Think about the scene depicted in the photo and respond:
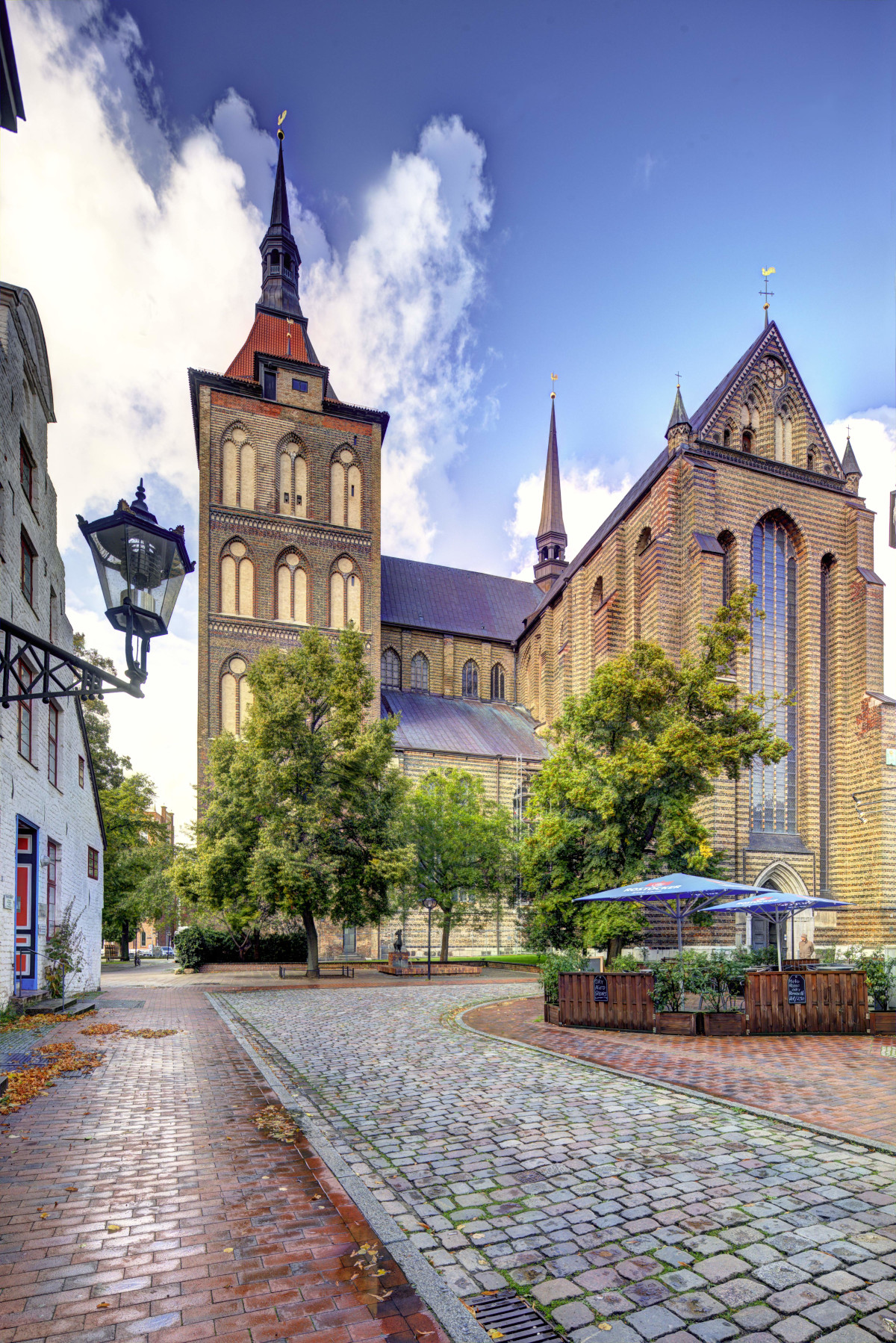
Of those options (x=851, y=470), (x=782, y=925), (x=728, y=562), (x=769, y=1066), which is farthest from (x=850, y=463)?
(x=769, y=1066)

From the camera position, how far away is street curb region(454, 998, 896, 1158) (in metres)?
5.88

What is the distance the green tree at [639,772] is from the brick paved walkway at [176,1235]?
12887 millimetres

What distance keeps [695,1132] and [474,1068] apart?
11.0 feet

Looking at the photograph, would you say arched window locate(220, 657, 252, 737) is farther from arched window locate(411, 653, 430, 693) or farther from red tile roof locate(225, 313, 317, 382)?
red tile roof locate(225, 313, 317, 382)

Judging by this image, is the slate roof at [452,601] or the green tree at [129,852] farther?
the slate roof at [452,601]

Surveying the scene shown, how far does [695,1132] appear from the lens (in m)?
6.25

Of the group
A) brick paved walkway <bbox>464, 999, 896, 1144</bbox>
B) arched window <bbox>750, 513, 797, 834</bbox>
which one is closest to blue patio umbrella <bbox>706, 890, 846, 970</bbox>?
brick paved walkway <bbox>464, 999, 896, 1144</bbox>

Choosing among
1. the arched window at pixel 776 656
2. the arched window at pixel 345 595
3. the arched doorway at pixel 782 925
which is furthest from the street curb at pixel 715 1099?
the arched window at pixel 345 595

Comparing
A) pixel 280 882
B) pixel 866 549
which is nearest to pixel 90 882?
pixel 280 882

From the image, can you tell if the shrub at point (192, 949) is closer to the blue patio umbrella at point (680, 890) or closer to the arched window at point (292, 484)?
the blue patio umbrella at point (680, 890)

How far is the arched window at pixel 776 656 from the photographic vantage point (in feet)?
98.7

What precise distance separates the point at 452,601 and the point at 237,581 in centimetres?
1620

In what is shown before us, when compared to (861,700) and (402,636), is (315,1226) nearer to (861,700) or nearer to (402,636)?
(861,700)

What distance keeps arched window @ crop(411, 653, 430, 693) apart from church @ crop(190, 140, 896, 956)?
0.41ft
